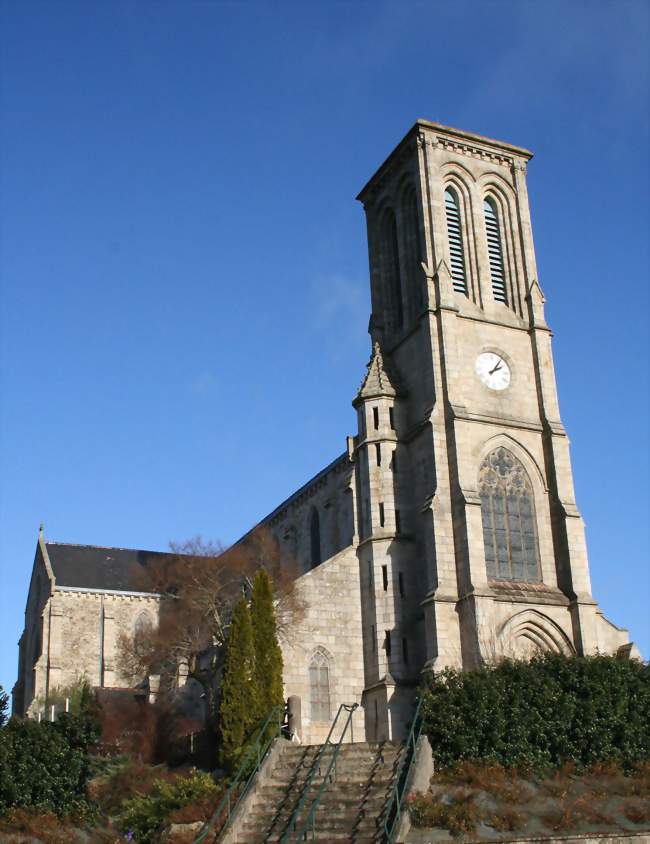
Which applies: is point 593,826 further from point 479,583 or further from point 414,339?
point 414,339

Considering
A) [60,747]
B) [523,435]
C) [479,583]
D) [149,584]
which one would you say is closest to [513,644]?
[479,583]

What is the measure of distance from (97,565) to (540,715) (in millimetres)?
36254

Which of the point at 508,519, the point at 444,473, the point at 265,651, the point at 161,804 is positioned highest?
the point at 444,473

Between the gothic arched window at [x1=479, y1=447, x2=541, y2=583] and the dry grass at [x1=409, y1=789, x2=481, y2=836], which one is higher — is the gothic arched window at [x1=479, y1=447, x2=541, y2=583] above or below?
above

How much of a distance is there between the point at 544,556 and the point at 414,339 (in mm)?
9151

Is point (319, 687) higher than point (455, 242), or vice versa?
point (455, 242)

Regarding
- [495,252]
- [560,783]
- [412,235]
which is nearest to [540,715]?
[560,783]

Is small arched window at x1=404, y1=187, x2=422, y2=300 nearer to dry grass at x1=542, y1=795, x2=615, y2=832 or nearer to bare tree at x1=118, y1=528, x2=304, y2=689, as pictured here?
bare tree at x1=118, y1=528, x2=304, y2=689

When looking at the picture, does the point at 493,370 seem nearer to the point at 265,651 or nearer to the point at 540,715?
the point at 265,651

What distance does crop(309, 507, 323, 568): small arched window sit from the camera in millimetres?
45594

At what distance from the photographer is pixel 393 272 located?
1663 inches

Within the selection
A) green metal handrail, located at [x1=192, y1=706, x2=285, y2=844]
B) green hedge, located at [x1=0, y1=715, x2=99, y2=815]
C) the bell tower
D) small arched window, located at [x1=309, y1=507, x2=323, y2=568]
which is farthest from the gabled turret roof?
green hedge, located at [x1=0, y1=715, x2=99, y2=815]

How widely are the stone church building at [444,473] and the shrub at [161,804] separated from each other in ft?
31.7

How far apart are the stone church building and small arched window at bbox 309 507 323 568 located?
54.4 inches
